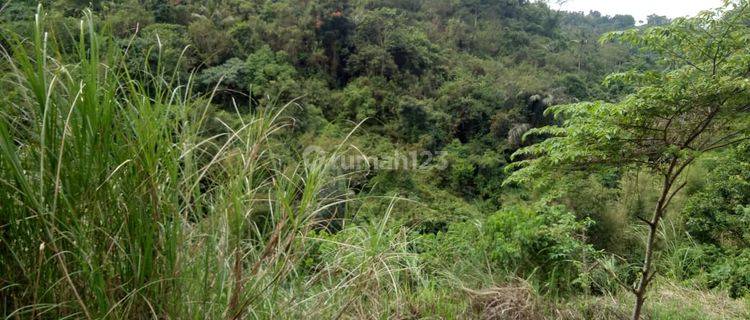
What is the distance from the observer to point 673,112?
6.61ft

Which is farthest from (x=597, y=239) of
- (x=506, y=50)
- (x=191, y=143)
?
(x=506, y=50)

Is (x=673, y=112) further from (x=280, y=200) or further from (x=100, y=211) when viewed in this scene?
(x=100, y=211)

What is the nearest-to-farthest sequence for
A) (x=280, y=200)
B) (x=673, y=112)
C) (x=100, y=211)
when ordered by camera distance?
(x=100, y=211) < (x=280, y=200) < (x=673, y=112)

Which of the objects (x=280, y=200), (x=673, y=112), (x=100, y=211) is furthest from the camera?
(x=673, y=112)

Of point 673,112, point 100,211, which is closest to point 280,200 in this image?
point 100,211

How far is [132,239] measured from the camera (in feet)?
2.62

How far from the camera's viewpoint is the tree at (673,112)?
1.95 m

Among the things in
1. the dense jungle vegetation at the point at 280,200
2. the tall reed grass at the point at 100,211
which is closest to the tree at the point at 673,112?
the dense jungle vegetation at the point at 280,200

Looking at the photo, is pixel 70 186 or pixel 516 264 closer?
pixel 70 186

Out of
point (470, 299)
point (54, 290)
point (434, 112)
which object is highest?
point (54, 290)

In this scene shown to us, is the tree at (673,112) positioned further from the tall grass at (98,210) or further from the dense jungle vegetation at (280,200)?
the tall grass at (98,210)

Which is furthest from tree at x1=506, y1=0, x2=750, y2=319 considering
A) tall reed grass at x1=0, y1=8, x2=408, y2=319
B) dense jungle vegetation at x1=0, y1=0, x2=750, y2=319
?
tall reed grass at x1=0, y1=8, x2=408, y2=319

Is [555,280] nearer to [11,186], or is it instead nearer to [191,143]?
[191,143]

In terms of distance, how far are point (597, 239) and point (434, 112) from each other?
26.4 feet
